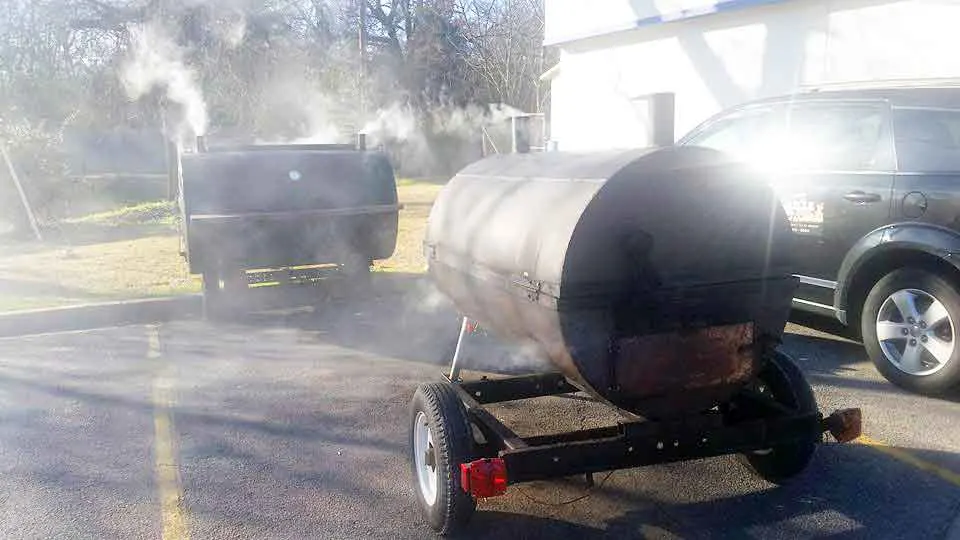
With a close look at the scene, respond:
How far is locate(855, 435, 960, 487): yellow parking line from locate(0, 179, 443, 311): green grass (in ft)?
21.3

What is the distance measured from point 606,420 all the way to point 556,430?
15.0 inches

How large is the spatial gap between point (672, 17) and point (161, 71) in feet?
35.5

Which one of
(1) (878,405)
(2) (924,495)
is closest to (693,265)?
(2) (924,495)

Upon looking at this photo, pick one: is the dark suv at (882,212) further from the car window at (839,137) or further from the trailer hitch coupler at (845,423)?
the trailer hitch coupler at (845,423)

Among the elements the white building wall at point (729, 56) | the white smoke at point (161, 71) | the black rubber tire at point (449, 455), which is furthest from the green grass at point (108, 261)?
the black rubber tire at point (449, 455)

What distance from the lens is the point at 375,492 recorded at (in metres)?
4.38

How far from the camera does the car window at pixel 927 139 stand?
560 cm

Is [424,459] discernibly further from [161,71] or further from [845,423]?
[161,71]

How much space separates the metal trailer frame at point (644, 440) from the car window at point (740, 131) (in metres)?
3.23

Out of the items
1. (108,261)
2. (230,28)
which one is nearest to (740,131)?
(108,261)

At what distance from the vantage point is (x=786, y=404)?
4199 mm

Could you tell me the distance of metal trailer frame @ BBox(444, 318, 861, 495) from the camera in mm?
3562

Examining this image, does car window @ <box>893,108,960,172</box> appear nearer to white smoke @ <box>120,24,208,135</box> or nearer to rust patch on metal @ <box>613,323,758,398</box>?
rust patch on metal @ <box>613,323,758,398</box>

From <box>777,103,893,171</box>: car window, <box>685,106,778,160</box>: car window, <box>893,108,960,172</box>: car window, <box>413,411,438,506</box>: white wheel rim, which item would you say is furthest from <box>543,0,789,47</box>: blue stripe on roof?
<box>413,411,438,506</box>: white wheel rim
